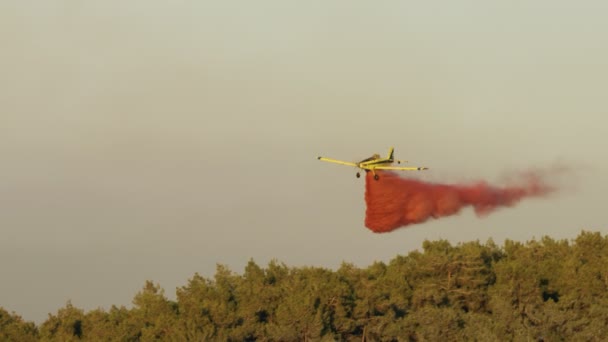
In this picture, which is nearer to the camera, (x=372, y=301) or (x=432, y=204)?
(x=432, y=204)

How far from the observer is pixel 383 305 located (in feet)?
386

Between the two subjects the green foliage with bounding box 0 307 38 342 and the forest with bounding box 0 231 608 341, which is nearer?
the forest with bounding box 0 231 608 341

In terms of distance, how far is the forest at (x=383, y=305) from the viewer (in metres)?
110

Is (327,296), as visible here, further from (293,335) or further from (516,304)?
(516,304)

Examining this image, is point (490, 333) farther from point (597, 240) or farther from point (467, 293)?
point (597, 240)

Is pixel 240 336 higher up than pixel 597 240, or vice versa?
pixel 597 240

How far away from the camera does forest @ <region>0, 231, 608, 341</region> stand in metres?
110

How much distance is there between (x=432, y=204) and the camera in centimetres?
9712

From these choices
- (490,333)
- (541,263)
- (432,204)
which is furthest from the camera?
(541,263)

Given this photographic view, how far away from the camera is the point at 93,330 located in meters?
116

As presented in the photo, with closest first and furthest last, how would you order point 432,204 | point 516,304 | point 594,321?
point 432,204, point 594,321, point 516,304

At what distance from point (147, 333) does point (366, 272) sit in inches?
1242

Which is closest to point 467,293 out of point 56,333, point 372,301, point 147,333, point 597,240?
point 372,301

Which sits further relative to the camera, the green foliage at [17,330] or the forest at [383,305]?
the green foliage at [17,330]
